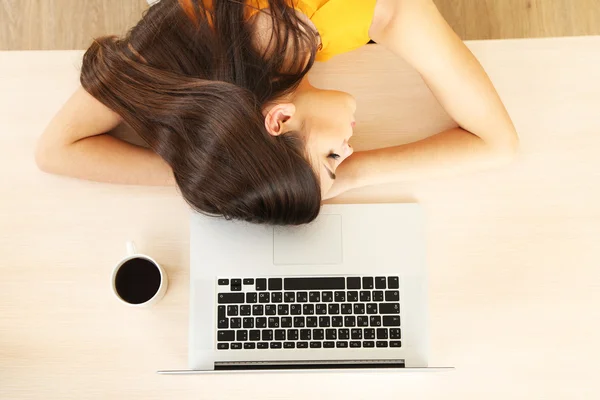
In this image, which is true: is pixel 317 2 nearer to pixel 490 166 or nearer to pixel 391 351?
pixel 490 166

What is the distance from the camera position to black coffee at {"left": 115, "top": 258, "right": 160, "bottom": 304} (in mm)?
766

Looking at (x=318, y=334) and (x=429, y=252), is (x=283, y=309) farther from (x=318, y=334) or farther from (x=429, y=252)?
(x=429, y=252)

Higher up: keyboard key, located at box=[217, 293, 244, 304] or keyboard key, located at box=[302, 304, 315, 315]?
keyboard key, located at box=[217, 293, 244, 304]

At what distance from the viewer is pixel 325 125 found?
0.74 metres

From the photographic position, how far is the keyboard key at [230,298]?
0.78 meters

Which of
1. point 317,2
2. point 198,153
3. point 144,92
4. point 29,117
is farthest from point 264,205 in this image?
point 29,117

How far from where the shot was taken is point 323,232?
796mm

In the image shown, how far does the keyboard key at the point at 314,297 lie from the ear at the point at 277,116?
265mm

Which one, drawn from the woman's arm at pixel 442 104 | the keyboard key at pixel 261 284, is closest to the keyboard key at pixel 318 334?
Answer: the keyboard key at pixel 261 284

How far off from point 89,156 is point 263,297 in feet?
1.23

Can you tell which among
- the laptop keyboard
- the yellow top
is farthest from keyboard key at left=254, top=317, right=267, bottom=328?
the yellow top

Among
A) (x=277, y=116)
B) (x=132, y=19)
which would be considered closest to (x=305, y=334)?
(x=277, y=116)

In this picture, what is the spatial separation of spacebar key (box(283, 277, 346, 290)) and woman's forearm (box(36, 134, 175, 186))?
26 cm

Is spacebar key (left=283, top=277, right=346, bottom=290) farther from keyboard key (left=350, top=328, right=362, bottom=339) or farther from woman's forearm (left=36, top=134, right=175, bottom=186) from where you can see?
woman's forearm (left=36, top=134, right=175, bottom=186)
